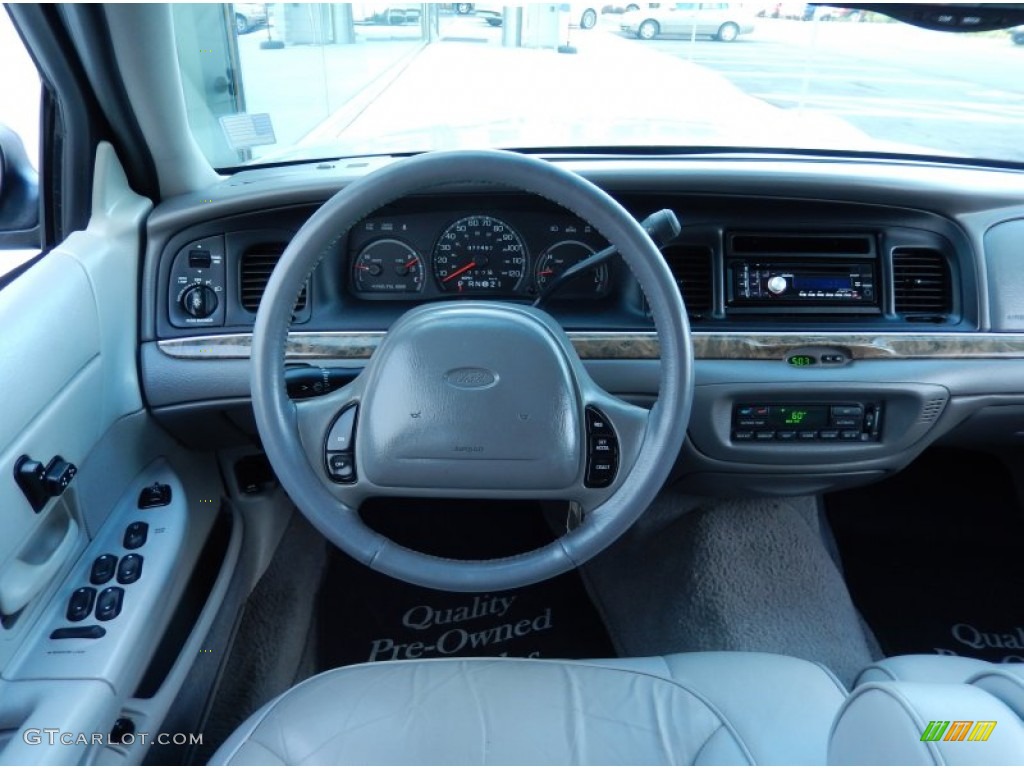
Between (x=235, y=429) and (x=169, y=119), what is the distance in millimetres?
→ 658

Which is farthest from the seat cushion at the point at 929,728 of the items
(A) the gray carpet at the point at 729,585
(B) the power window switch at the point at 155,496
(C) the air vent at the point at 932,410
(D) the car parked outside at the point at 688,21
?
(D) the car parked outside at the point at 688,21

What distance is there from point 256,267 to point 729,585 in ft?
4.52

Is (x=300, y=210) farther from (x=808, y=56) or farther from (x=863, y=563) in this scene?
(x=863, y=563)

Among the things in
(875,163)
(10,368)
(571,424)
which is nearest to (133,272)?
(10,368)

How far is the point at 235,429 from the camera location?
5.72ft

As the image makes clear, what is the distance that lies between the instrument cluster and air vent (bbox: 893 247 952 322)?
0.65 m

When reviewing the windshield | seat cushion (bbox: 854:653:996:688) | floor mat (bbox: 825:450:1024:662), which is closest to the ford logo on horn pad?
seat cushion (bbox: 854:653:996:688)

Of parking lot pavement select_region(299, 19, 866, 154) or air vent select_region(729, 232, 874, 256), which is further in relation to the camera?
parking lot pavement select_region(299, 19, 866, 154)

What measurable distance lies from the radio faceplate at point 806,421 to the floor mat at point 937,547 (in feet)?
2.17

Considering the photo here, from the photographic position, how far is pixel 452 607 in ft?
6.86

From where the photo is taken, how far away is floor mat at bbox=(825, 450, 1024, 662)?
205 cm

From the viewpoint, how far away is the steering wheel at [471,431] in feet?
3.63

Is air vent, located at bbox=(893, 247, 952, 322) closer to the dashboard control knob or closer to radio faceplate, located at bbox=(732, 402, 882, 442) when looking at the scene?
radio faceplate, located at bbox=(732, 402, 882, 442)

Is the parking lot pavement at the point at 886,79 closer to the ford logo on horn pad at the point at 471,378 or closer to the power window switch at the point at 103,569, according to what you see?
the ford logo on horn pad at the point at 471,378
